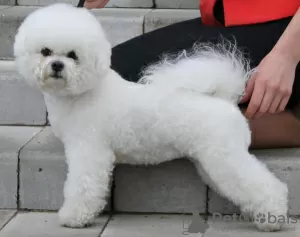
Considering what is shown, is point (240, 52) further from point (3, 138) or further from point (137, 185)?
point (3, 138)

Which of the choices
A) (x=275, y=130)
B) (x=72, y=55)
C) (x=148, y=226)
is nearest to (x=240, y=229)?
(x=148, y=226)

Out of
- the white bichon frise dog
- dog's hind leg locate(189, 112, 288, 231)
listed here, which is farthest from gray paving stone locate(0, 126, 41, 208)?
dog's hind leg locate(189, 112, 288, 231)

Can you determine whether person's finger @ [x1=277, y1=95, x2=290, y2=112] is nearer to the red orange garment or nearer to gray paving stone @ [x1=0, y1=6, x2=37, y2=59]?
the red orange garment

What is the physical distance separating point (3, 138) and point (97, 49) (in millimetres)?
648

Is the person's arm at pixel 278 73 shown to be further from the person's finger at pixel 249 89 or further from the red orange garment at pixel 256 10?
the red orange garment at pixel 256 10

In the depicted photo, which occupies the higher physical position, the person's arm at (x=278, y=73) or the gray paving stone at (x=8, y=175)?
the person's arm at (x=278, y=73)

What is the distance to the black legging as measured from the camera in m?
2.34

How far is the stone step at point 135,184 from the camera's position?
89.8 inches

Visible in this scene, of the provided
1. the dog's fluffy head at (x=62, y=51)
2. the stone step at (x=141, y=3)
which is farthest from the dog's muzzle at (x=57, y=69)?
the stone step at (x=141, y=3)

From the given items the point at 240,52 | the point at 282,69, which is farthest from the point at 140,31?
the point at 282,69

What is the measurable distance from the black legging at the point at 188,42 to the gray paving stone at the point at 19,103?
370mm

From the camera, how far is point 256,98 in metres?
2.17

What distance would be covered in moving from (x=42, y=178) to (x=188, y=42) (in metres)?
0.65

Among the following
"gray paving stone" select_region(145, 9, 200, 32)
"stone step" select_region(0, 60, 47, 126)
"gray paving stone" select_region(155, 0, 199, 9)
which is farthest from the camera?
"gray paving stone" select_region(155, 0, 199, 9)
